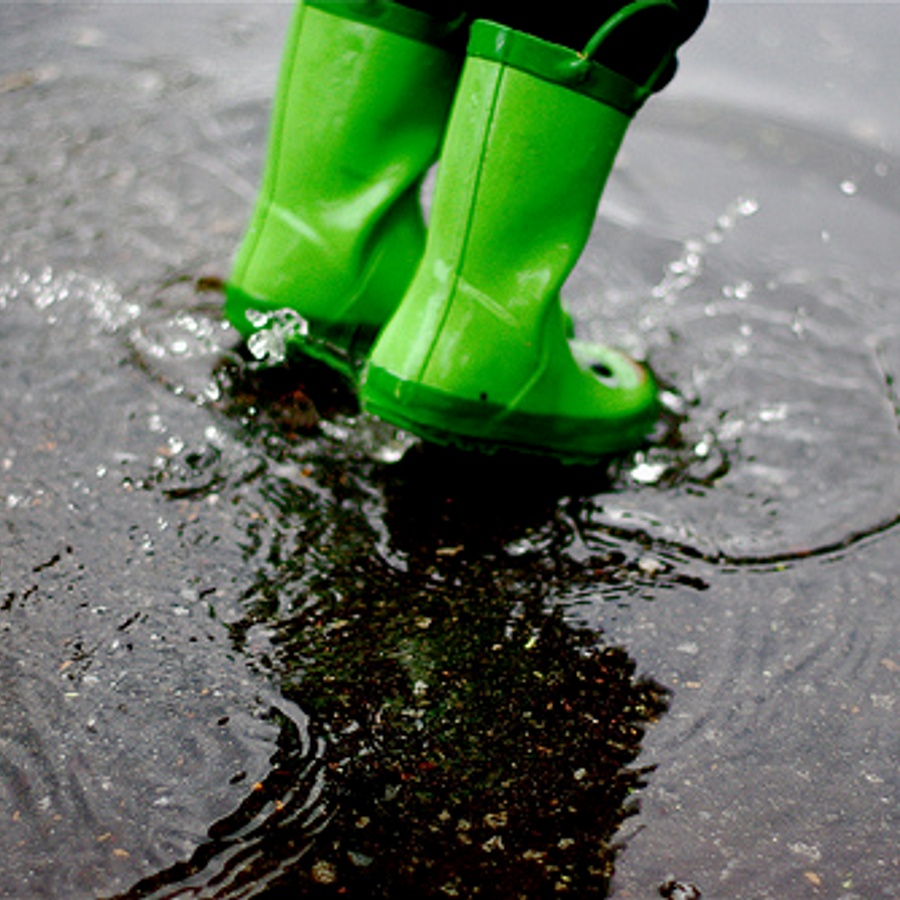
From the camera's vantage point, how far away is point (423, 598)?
4.69 ft

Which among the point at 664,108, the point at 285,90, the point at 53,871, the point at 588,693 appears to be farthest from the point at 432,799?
the point at 664,108

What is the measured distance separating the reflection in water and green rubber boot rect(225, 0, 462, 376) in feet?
0.68

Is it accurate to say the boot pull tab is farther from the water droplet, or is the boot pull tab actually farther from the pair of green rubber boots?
the water droplet

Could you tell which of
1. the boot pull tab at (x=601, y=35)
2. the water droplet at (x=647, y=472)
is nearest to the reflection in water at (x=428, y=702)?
the water droplet at (x=647, y=472)

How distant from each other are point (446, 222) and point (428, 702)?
655 mm

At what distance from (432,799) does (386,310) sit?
859mm

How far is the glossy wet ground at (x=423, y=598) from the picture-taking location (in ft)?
3.64

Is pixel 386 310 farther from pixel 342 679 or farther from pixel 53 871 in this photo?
pixel 53 871

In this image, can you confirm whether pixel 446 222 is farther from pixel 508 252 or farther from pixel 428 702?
pixel 428 702

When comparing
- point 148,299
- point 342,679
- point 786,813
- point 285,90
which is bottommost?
point 148,299

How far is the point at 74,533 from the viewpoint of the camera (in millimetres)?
1462

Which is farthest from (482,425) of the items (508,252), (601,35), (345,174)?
(601,35)

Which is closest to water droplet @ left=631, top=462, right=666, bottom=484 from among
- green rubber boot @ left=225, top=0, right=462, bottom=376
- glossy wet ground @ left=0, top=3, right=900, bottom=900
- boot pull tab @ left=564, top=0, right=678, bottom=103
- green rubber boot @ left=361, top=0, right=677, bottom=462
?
glossy wet ground @ left=0, top=3, right=900, bottom=900

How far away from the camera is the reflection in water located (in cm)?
108
